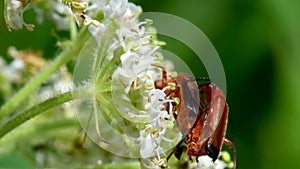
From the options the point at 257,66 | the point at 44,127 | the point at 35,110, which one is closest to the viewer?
the point at 35,110

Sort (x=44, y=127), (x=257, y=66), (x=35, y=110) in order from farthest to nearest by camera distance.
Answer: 1. (x=257, y=66)
2. (x=44, y=127)
3. (x=35, y=110)

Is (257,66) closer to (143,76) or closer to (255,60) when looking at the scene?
(255,60)

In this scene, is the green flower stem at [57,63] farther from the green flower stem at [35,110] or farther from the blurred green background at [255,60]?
the blurred green background at [255,60]

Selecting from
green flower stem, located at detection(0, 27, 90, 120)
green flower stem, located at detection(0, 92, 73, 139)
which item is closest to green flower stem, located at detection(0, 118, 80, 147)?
green flower stem, located at detection(0, 27, 90, 120)

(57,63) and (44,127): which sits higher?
(57,63)

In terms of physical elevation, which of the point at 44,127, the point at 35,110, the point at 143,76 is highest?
the point at 143,76

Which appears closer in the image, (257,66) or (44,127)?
(44,127)

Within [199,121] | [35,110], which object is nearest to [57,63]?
[35,110]

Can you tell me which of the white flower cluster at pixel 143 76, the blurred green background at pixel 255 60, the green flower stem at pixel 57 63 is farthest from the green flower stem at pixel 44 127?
the blurred green background at pixel 255 60
